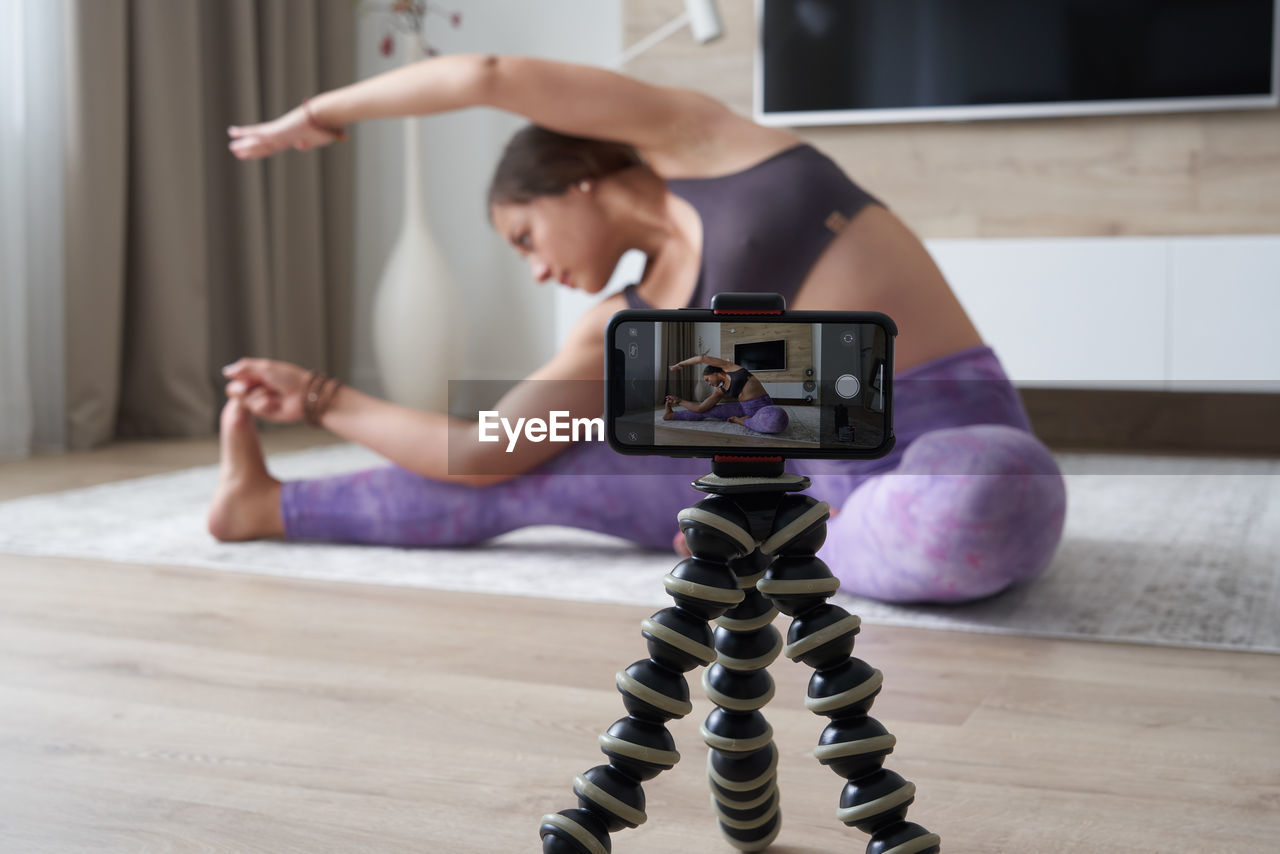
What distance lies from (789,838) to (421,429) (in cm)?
104

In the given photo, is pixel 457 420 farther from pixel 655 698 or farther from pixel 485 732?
pixel 655 698

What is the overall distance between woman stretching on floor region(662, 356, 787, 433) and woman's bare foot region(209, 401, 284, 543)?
1.28 meters

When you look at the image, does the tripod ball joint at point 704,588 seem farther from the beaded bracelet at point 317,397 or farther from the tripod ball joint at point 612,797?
the beaded bracelet at point 317,397

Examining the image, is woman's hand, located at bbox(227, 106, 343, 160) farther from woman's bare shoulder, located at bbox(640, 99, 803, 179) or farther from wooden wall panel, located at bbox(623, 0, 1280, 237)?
wooden wall panel, located at bbox(623, 0, 1280, 237)

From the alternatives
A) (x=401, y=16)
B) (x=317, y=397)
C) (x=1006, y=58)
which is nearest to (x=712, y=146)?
(x=317, y=397)

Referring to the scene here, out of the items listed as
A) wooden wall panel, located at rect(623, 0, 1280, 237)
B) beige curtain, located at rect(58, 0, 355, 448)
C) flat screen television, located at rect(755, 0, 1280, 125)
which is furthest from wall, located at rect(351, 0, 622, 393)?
flat screen television, located at rect(755, 0, 1280, 125)

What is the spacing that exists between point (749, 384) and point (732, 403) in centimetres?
1

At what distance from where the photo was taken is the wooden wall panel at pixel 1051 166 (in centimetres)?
296

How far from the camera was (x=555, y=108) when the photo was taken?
1.63m

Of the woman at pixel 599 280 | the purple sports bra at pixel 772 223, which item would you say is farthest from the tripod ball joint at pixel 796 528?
the purple sports bra at pixel 772 223

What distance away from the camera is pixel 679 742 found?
94 cm

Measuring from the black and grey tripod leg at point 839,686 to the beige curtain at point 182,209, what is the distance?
271 cm

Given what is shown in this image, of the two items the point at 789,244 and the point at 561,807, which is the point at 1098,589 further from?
the point at 561,807

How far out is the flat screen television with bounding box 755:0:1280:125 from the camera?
9.59ft
